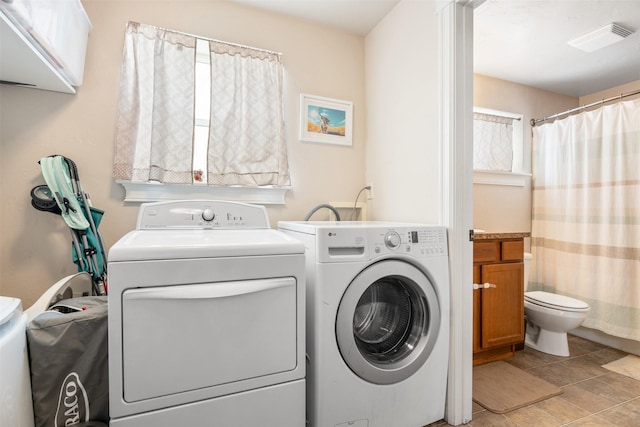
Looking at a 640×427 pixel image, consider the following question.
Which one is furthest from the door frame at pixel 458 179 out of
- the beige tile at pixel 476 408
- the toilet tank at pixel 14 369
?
the toilet tank at pixel 14 369

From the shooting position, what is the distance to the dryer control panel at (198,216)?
1569 mm

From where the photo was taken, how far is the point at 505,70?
2.83 meters

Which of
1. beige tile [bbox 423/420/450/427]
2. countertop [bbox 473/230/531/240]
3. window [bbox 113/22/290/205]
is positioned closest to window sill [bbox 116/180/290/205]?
window [bbox 113/22/290/205]

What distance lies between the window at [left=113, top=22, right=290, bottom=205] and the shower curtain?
102 inches

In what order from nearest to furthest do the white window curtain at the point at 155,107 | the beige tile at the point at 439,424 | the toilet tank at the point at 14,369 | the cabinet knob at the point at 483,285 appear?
the toilet tank at the point at 14,369 < the beige tile at the point at 439,424 < the white window curtain at the point at 155,107 < the cabinet knob at the point at 483,285

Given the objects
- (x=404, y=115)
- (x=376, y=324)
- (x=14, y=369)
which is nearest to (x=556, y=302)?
(x=376, y=324)

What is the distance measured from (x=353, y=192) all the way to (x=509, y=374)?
163cm

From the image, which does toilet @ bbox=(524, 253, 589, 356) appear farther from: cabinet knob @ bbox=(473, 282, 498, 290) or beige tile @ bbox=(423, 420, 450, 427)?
beige tile @ bbox=(423, 420, 450, 427)

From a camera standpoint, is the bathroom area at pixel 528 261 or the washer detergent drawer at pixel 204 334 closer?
the washer detergent drawer at pixel 204 334

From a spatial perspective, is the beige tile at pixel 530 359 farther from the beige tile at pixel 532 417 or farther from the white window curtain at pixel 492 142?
the white window curtain at pixel 492 142

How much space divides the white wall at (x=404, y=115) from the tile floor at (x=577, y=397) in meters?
1.11

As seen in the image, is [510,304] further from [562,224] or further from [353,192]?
[353,192]


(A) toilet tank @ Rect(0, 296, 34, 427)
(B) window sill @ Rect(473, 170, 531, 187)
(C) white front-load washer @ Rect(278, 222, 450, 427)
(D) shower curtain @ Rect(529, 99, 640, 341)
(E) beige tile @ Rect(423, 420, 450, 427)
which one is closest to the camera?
(A) toilet tank @ Rect(0, 296, 34, 427)

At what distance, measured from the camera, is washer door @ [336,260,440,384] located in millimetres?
1309
